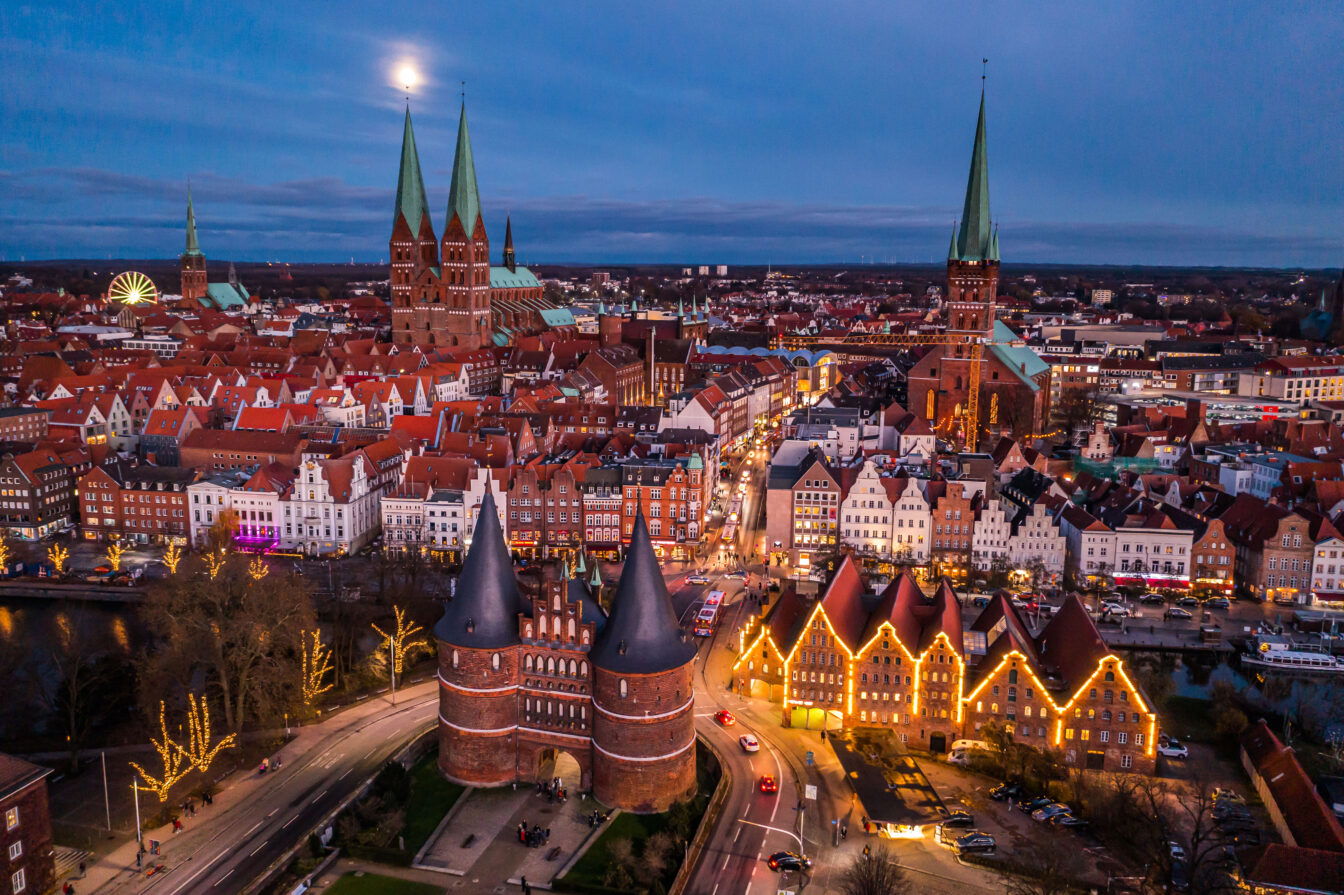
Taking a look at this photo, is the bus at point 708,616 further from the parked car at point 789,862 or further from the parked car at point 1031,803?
the parked car at point 789,862

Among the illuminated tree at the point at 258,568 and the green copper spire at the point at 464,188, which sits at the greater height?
the green copper spire at the point at 464,188

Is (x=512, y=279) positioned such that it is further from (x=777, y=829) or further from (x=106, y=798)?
(x=777, y=829)

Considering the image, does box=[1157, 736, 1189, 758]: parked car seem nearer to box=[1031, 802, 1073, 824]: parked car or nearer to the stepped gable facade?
box=[1031, 802, 1073, 824]: parked car

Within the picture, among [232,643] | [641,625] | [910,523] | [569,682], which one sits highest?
[641,625]

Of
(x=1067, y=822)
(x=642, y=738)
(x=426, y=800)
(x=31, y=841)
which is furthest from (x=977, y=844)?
(x=31, y=841)

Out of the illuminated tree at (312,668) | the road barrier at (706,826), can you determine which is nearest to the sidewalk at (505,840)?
the road barrier at (706,826)

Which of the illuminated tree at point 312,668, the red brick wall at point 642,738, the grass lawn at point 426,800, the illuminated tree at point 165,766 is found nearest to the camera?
the grass lawn at point 426,800

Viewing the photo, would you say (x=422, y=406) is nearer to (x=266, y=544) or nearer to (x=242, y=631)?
(x=266, y=544)
